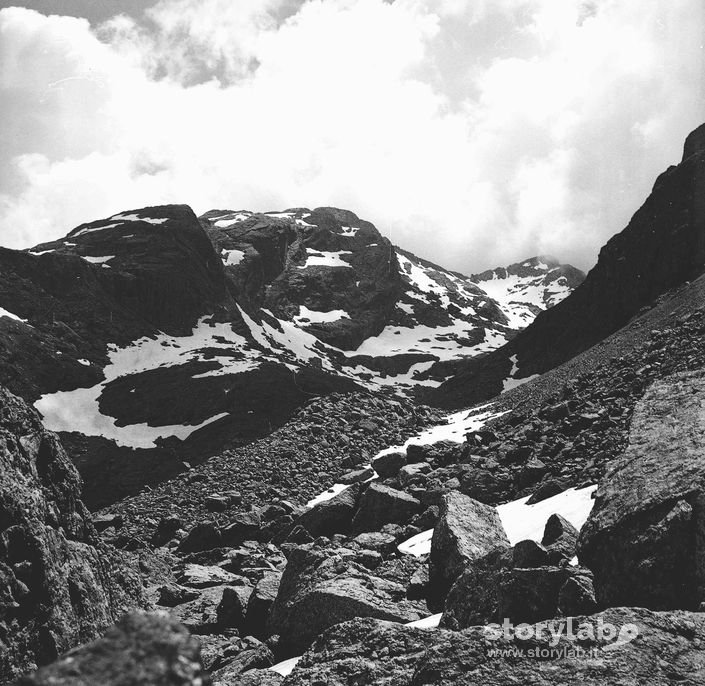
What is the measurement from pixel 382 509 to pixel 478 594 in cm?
953

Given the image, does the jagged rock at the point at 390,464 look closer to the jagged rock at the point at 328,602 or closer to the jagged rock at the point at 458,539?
the jagged rock at the point at 458,539

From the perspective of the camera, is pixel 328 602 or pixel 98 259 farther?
pixel 98 259

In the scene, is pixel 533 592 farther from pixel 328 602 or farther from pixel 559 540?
pixel 328 602

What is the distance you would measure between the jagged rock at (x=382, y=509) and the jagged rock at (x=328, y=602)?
544 cm

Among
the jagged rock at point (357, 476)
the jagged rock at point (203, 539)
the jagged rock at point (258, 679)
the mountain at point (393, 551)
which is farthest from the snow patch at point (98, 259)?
the jagged rock at point (258, 679)

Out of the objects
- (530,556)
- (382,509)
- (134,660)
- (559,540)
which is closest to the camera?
(134,660)

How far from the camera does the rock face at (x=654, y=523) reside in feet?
17.9

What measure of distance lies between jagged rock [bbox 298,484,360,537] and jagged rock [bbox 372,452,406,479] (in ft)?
17.4

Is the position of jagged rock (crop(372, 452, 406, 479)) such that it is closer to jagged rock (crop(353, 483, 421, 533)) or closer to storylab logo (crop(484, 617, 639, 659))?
jagged rock (crop(353, 483, 421, 533))

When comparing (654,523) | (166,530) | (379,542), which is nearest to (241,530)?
(166,530)

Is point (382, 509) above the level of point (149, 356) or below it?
below

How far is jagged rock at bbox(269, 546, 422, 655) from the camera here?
8812mm

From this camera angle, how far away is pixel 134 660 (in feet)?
6.00

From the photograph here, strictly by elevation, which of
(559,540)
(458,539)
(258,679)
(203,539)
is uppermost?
(203,539)
